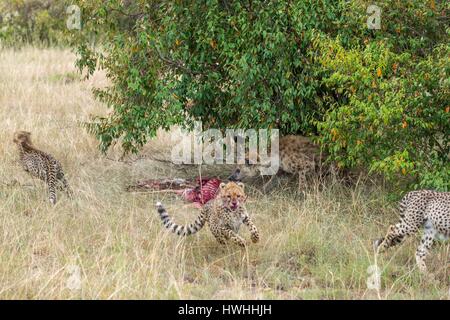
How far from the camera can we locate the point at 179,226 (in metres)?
7.63

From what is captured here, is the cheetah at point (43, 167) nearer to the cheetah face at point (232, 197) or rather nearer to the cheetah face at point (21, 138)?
the cheetah face at point (21, 138)

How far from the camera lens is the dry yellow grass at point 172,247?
6379 millimetres

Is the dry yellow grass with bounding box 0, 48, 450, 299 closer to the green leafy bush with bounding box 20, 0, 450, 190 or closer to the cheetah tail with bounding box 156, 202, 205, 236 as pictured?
the cheetah tail with bounding box 156, 202, 205, 236

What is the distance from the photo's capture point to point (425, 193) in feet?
24.1

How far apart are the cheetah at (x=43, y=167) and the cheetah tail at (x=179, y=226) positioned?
77.2 inches

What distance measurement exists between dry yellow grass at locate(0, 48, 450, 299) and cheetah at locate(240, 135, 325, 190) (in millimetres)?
291

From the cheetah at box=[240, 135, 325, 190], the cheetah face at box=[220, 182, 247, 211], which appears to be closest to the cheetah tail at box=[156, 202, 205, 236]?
the cheetah face at box=[220, 182, 247, 211]

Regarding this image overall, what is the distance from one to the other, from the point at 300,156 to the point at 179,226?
2.50 meters

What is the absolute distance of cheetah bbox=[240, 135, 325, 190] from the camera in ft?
31.7

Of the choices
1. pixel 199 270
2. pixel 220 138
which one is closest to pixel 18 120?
pixel 220 138

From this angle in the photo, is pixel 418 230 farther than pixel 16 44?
No

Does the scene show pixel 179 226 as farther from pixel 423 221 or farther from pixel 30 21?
pixel 30 21

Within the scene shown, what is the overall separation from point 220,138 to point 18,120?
12.3 feet
